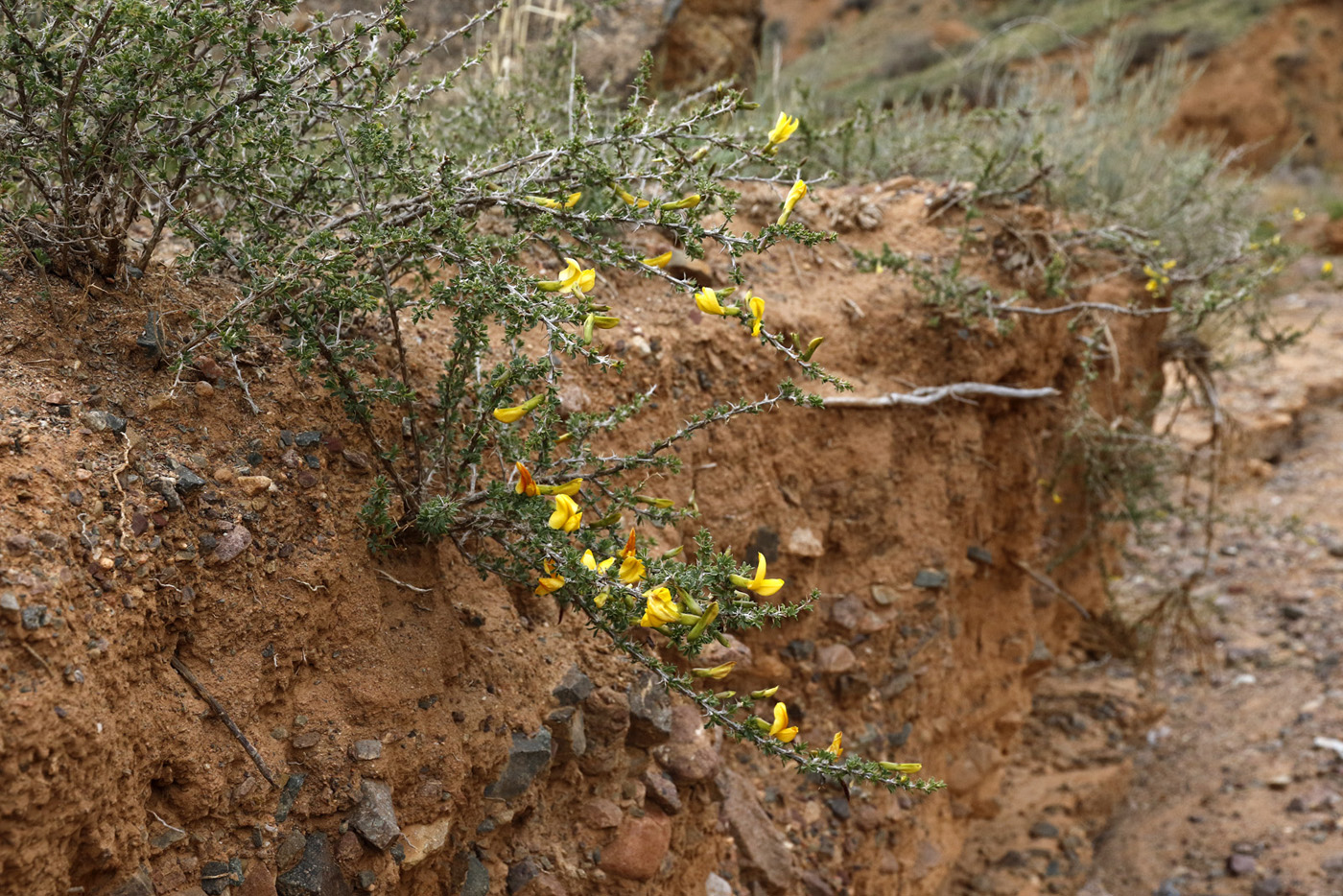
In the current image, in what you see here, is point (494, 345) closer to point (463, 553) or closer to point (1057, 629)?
point (463, 553)

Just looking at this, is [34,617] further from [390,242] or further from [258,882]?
[390,242]

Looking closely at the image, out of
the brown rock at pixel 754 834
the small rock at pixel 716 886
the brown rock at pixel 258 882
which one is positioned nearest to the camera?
the brown rock at pixel 258 882

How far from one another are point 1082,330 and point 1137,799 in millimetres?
2805

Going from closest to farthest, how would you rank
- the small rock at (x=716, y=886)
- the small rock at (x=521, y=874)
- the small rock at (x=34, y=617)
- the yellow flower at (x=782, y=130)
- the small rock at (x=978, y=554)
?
the small rock at (x=34, y=617) < the yellow flower at (x=782, y=130) < the small rock at (x=521, y=874) < the small rock at (x=716, y=886) < the small rock at (x=978, y=554)

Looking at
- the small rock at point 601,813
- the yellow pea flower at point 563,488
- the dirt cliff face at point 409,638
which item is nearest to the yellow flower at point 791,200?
the yellow pea flower at point 563,488

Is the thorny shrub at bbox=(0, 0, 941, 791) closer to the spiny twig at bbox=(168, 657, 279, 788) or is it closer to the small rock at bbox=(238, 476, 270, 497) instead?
the small rock at bbox=(238, 476, 270, 497)

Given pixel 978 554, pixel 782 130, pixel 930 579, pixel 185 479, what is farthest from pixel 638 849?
pixel 978 554

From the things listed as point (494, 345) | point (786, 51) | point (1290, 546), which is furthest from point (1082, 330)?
point (786, 51)

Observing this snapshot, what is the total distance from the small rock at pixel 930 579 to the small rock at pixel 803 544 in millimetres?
516

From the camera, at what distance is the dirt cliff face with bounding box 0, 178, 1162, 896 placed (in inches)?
58.3

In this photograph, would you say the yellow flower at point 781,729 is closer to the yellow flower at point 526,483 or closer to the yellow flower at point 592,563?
the yellow flower at point 592,563

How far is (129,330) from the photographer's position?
6.00ft

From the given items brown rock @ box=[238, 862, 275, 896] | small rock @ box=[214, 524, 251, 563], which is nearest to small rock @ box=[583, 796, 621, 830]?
brown rock @ box=[238, 862, 275, 896]

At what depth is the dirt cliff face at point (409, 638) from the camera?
4.86 feet
